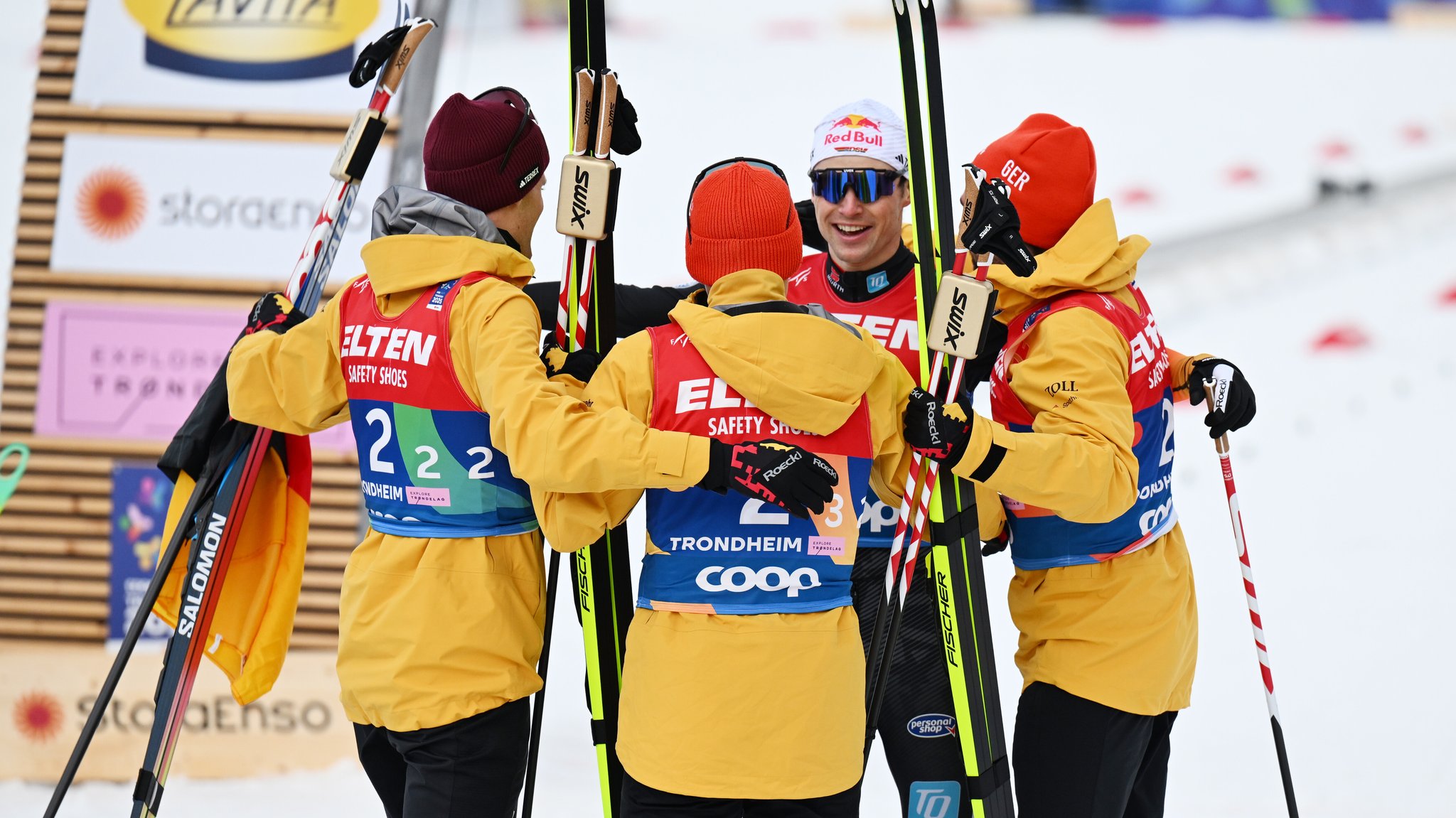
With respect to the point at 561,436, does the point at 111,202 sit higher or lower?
higher

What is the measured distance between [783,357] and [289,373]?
83 centimetres

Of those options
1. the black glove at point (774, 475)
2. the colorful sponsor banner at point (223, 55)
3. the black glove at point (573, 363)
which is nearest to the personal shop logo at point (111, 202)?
the colorful sponsor banner at point (223, 55)

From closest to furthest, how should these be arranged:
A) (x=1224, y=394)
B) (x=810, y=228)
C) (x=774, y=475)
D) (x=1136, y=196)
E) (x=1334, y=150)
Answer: (x=774, y=475), (x=1224, y=394), (x=810, y=228), (x=1136, y=196), (x=1334, y=150)

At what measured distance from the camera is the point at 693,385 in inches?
69.4

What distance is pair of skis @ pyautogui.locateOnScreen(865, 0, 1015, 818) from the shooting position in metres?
2.15

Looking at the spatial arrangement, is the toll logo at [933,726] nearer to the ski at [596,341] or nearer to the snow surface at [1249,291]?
the ski at [596,341]

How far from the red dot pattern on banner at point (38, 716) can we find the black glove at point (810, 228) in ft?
8.87

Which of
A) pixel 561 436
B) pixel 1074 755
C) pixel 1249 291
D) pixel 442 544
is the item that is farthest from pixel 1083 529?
pixel 1249 291

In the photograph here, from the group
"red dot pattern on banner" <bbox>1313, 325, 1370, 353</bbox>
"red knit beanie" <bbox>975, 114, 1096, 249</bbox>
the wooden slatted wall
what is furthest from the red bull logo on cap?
"red dot pattern on banner" <bbox>1313, 325, 1370, 353</bbox>

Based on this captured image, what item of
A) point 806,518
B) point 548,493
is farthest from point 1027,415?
point 548,493

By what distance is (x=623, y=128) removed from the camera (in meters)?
2.17

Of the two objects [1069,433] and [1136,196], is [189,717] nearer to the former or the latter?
[1069,433]

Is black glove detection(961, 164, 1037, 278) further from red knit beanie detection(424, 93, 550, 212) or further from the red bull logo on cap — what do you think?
red knit beanie detection(424, 93, 550, 212)

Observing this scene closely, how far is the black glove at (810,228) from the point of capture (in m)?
2.69
